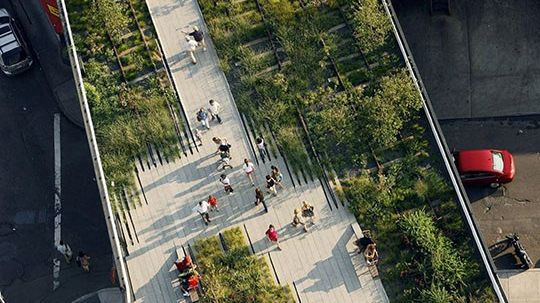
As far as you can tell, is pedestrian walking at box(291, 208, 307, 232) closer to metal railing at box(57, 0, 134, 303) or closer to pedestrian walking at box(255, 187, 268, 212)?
pedestrian walking at box(255, 187, 268, 212)

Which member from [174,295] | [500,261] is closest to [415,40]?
[500,261]

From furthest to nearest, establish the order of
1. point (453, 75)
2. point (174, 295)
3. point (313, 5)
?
point (453, 75) → point (313, 5) → point (174, 295)

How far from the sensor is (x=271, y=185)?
2980cm

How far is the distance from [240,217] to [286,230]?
7.35ft

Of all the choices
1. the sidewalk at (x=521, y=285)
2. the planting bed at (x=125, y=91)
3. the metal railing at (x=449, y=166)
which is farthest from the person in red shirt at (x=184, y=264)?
the sidewalk at (x=521, y=285)

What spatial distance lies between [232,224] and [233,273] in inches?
94.2

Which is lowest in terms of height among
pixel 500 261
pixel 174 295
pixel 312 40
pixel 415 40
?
pixel 500 261

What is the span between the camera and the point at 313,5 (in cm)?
3397

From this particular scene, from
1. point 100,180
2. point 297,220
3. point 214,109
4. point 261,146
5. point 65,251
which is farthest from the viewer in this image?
point 65,251

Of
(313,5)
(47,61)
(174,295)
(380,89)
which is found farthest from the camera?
(47,61)

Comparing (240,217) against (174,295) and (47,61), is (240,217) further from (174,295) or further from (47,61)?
(47,61)

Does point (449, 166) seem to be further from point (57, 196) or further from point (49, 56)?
point (49, 56)

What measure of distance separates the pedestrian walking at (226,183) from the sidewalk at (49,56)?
1492 cm

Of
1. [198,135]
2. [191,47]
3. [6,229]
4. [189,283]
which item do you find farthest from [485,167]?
[6,229]
